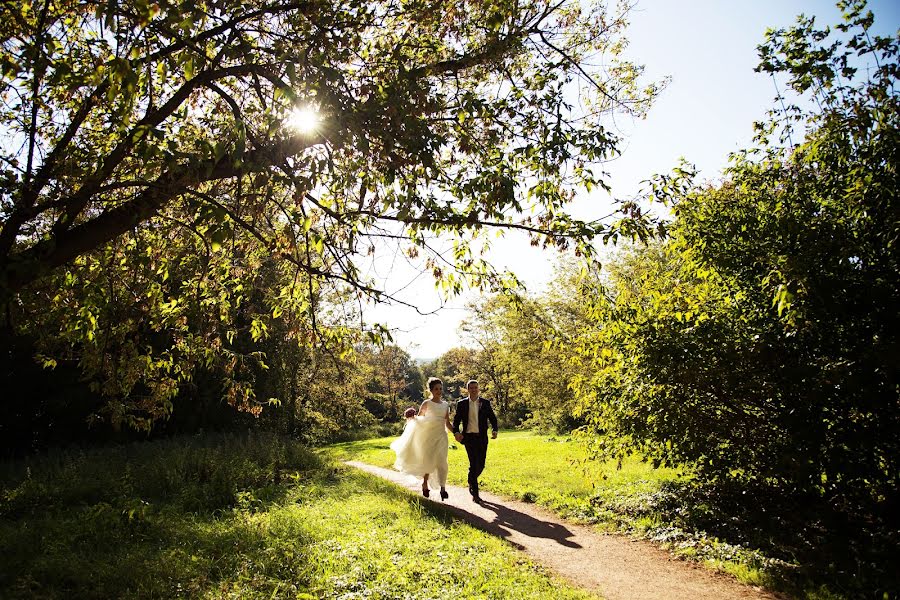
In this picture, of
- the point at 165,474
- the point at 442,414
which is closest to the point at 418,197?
the point at 442,414

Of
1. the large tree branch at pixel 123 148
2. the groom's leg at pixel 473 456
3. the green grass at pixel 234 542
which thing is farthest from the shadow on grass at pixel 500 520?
the large tree branch at pixel 123 148

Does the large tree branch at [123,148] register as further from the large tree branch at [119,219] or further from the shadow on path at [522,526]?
the shadow on path at [522,526]

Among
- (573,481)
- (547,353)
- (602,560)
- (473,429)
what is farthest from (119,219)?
(547,353)

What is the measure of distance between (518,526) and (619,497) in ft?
7.49

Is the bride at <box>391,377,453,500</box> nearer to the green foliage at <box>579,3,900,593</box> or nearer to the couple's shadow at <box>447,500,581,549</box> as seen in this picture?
the couple's shadow at <box>447,500,581,549</box>

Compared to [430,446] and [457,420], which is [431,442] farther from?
[457,420]

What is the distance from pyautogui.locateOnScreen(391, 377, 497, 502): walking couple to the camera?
1016cm

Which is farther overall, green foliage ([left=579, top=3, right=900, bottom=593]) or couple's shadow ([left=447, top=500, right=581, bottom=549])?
couple's shadow ([left=447, top=500, right=581, bottom=549])

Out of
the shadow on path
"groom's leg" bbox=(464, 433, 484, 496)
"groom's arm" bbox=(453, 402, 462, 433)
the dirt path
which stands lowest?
the shadow on path

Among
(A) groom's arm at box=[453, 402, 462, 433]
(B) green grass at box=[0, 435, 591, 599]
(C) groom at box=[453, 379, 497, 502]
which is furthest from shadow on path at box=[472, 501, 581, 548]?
(A) groom's arm at box=[453, 402, 462, 433]

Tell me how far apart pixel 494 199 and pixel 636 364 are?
3908 mm

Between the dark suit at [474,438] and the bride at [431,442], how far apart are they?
294 millimetres

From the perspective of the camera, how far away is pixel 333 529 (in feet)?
24.4

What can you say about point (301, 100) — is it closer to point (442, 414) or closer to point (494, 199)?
point (494, 199)
